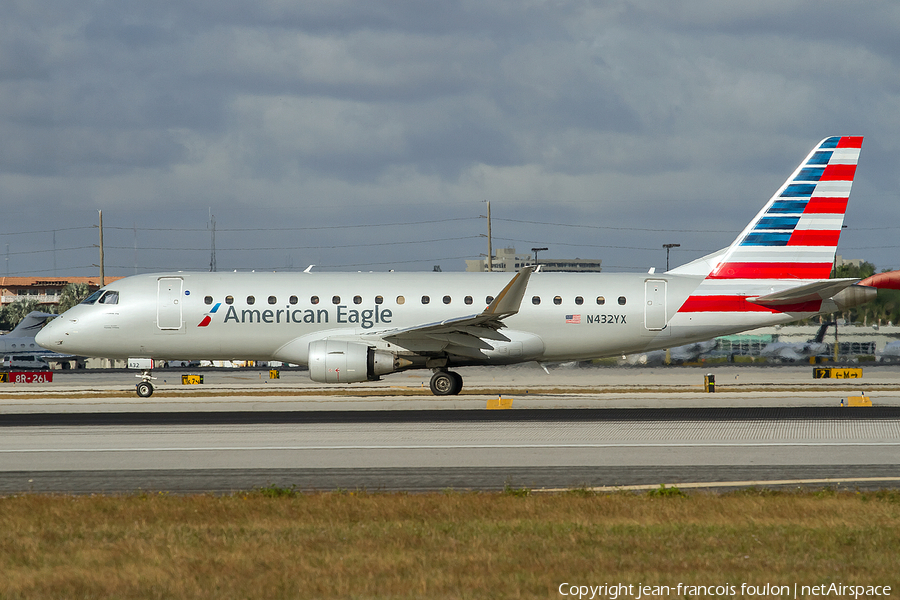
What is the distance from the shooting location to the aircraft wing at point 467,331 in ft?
89.0

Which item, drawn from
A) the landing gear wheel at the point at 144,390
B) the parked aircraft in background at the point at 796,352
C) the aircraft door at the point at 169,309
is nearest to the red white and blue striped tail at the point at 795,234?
the aircraft door at the point at 169,309

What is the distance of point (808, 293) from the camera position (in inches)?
1119

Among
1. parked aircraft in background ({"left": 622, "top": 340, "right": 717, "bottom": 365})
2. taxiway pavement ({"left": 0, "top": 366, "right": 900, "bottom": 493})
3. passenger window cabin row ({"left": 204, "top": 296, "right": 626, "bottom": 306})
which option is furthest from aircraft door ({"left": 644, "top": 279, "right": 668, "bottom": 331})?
parked aircraft in background ({"left": 622, "top": 340, "right": 717, "bottom": 365})

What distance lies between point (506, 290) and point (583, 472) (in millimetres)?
13174

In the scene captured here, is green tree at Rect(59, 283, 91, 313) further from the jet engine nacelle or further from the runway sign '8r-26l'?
the jet engine nacelle

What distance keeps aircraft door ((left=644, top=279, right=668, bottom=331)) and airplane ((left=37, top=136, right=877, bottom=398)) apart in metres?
0.03

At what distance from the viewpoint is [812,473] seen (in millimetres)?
13547

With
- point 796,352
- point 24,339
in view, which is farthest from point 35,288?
point 796,352

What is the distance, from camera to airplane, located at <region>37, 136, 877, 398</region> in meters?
29.7

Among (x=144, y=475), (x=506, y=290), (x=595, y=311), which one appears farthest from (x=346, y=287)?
(x=144, y=475)

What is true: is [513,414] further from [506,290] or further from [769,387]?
[769,387]

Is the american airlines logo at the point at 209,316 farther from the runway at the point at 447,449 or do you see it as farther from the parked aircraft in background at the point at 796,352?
the parked aircraft in background at the point at 796,352

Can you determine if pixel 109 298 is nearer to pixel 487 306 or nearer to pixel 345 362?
pixel 345 362

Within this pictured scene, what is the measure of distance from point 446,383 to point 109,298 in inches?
469
